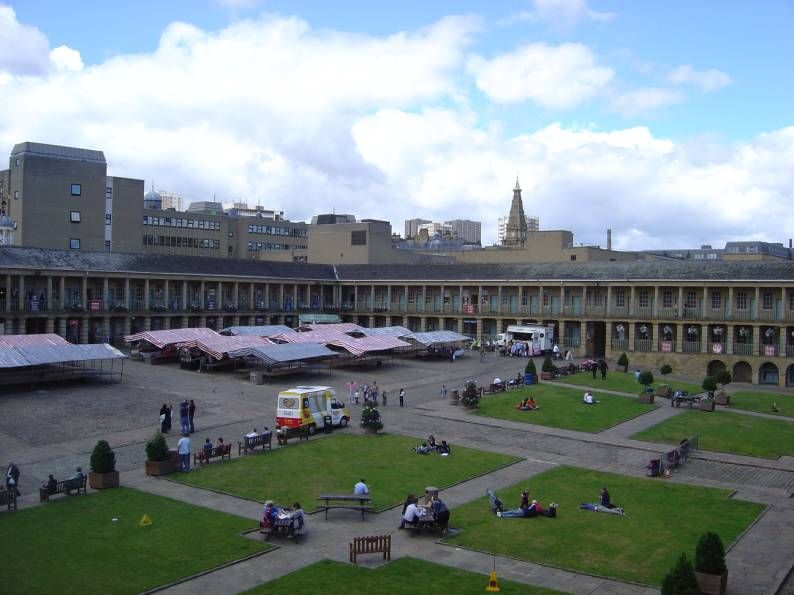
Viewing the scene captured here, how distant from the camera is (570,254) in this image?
104 metres

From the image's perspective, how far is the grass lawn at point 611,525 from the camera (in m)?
21.5

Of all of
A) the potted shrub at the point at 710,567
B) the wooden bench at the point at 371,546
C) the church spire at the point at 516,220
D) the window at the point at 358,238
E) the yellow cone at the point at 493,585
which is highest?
the church spire at the point at 516,220

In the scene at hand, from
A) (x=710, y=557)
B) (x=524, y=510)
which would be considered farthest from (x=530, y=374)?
(x=710, y=557)

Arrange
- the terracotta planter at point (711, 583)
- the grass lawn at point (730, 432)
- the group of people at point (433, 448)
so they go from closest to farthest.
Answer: the terracotta planter at point (711, 583) < the group of people at point (433, 448) < the grass lawn at point (730, 432)

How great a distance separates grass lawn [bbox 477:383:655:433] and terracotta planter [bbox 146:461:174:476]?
803 inches

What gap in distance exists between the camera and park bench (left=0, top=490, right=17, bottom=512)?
24.4 meters

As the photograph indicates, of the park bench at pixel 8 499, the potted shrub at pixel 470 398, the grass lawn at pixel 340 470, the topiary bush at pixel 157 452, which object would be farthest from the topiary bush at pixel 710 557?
the potted shrub at pixel 470 398

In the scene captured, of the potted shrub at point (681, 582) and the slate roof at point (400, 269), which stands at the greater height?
the slate roof at point (400, 269)

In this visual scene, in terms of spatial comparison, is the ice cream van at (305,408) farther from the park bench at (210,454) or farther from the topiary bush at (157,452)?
the topiary bush at (157,452)

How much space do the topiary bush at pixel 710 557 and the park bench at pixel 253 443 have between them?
65.5 ft

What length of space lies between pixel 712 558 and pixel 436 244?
5715 inches

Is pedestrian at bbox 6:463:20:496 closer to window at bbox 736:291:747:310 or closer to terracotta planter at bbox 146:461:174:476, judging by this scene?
terracotta planter at bbox 146:461:174:476

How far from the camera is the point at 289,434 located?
1425 inches

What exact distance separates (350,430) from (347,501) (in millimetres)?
13191
